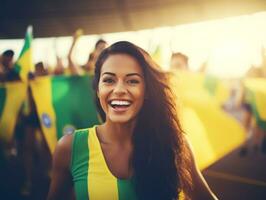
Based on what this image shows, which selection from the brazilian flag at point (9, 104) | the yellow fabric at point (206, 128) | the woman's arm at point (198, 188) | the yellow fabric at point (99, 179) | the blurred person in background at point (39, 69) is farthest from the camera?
the brazilian flag at point (9, 104)

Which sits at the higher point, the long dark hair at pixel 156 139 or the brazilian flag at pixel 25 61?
the brazilian flag at pixel 25 61

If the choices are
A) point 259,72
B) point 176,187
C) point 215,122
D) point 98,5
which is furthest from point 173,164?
point 98,5

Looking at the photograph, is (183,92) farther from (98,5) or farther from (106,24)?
(98,5)

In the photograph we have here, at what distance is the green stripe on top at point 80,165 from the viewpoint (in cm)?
161

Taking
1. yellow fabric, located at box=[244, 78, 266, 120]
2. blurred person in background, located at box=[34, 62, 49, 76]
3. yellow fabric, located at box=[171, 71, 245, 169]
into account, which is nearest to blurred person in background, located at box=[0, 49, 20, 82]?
blurred person in background, located at box=[34, 62, 49, 76]

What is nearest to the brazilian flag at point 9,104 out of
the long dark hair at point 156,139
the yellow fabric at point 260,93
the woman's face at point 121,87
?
the long dark hair at point 156,139

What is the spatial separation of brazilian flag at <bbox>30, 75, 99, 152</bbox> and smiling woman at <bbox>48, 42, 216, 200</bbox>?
1.93 metres

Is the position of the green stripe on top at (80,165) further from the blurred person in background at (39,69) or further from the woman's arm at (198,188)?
the blurred person in background at (39,69)

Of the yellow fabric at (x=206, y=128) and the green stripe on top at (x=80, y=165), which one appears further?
the yellow fabric at (x=206, y=128)

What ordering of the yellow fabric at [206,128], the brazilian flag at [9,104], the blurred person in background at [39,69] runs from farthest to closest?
the brazilian flag at [9,104]
the blurred person in background at [39,69]
the yellow fabric at [206,128]

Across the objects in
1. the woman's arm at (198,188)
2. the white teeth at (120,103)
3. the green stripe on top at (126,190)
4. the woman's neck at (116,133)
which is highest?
the white teeth at (120,103)

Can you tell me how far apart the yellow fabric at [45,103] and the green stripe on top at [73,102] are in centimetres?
5

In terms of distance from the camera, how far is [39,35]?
7223mm

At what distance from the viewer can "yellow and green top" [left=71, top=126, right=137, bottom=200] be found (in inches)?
61.6
